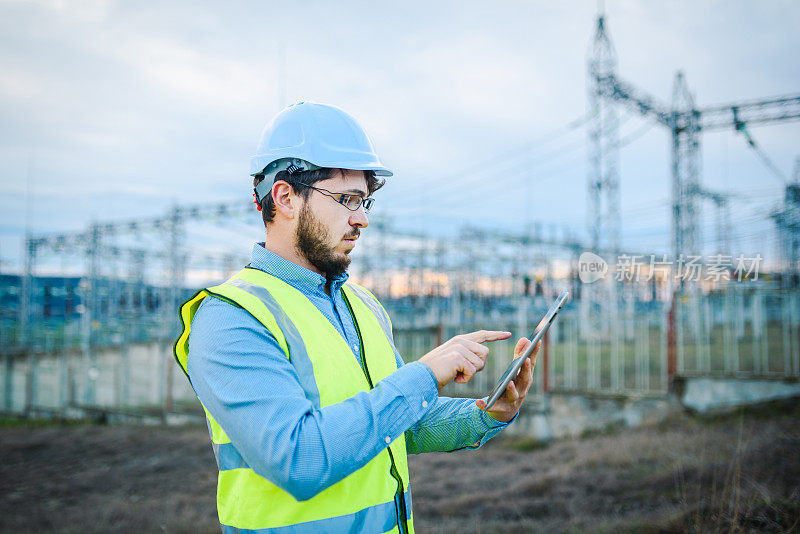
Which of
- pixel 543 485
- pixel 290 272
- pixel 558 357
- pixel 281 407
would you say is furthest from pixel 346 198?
pixel 558 357

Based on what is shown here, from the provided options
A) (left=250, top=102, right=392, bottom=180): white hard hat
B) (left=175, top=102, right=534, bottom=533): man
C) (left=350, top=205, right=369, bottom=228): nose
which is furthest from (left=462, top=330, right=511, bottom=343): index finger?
(left=250, top=102, right=392, bottom=180): white hard hat

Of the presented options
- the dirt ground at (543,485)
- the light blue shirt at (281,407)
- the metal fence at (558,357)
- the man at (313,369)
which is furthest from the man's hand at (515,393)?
the metal fence at (558,357)

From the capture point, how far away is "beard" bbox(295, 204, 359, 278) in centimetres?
151

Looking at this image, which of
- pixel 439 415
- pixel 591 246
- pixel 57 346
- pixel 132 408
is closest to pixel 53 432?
pixel 132 408

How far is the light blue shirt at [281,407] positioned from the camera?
1.15 meters

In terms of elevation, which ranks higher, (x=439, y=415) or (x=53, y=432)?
(x=439, y=415)

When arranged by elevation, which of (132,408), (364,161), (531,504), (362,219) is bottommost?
(132,408)

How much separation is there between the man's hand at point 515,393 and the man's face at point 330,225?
54 centimetres

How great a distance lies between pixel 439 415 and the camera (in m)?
1.79

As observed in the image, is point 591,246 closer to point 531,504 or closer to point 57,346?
point 531,504

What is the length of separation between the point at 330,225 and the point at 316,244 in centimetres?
6

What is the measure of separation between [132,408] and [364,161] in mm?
15258

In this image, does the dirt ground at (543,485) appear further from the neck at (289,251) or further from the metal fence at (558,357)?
the neck at (289,251)

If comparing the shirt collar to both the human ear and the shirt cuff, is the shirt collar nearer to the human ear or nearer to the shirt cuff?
the human ear
